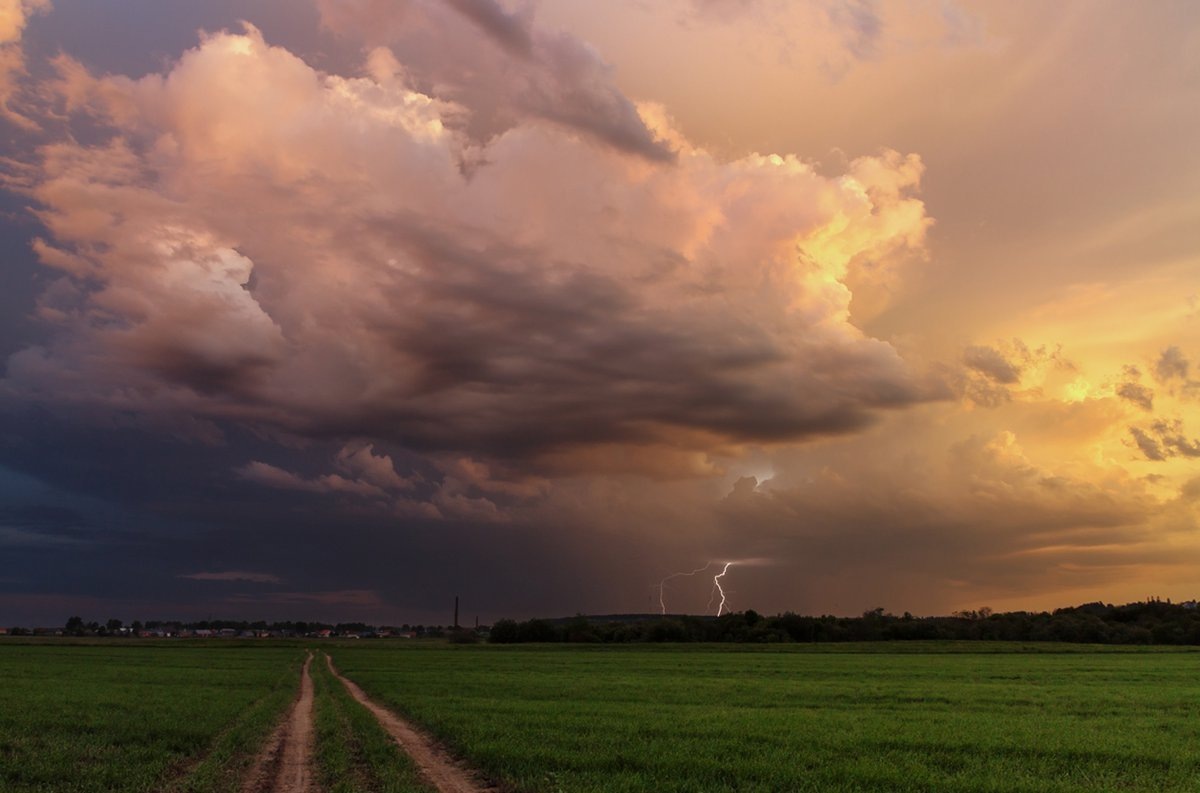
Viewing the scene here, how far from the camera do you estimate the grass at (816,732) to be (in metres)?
19.6

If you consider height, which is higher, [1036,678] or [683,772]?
[683,772]

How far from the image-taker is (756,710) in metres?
34.8

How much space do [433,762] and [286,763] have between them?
4.20 meters

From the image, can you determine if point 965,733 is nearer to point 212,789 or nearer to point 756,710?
point 756,710

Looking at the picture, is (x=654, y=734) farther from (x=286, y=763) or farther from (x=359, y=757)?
(x=286, y=763)

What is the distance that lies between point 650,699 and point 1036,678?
3359 cm

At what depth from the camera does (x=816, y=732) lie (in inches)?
1075

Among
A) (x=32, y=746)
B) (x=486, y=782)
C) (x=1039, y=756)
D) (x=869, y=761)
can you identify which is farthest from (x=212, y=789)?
(x=1039, y=756)

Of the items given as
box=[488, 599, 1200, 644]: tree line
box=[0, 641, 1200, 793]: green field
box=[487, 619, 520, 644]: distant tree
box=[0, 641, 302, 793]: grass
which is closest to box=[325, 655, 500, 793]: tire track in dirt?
box=[0, 641, 1200, 793]: green field

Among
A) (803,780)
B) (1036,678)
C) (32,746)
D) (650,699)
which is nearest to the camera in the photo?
(803,780)

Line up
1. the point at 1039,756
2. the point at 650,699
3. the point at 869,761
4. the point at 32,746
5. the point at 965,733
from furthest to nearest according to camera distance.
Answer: the point at 650,699, the point at 965,733, the point at 32,746, the point at 1039,756, the point at 869,761

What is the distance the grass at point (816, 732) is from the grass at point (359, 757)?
2.02m

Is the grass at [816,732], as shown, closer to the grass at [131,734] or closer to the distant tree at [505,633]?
the grass at [131,734]

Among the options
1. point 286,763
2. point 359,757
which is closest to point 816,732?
point 359,757
